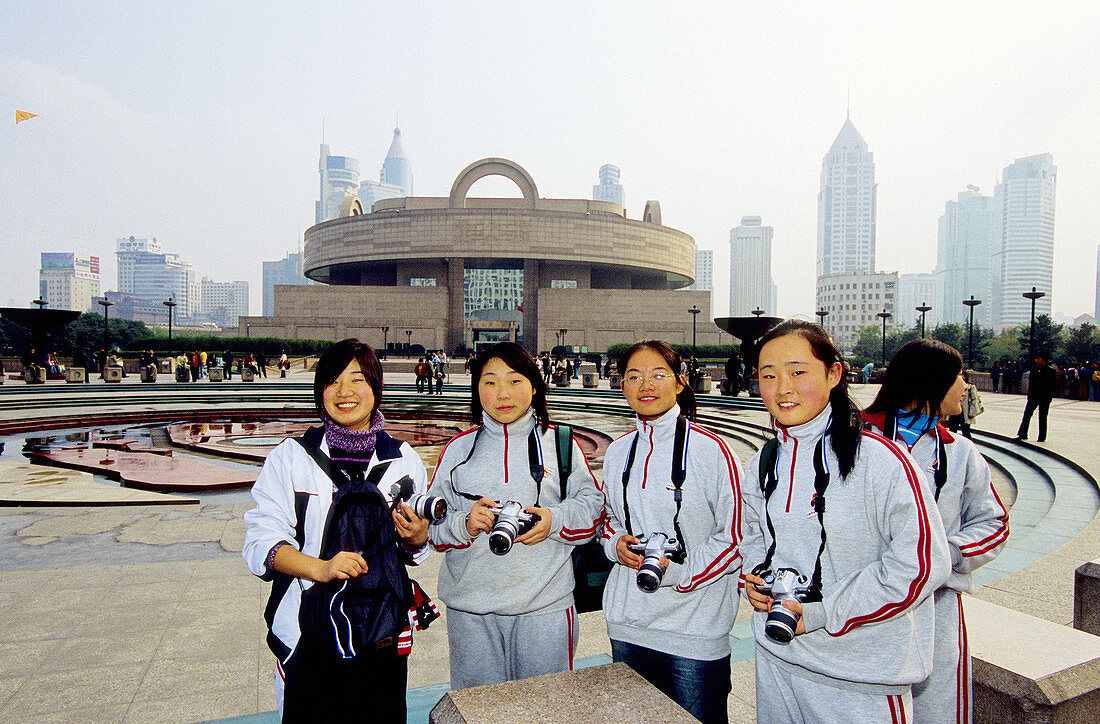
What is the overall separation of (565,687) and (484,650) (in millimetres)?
823

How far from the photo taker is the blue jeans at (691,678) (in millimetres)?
2334

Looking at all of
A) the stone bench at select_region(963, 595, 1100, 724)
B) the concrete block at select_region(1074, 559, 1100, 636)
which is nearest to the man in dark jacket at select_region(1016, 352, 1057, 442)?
the concrete block at select_region(1074, 559, 1100, 636)

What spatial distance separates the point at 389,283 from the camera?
6694cm

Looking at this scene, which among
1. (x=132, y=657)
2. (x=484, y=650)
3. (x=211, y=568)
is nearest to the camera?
(x=484, y=650)

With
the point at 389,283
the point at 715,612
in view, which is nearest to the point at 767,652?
the point at 715,612

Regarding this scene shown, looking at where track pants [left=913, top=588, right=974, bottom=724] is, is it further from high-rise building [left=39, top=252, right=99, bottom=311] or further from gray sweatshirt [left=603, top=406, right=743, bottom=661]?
high-rise building [left=39, top=252, right=99, bottom=311]

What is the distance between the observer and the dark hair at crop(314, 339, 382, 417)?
7.87 feet

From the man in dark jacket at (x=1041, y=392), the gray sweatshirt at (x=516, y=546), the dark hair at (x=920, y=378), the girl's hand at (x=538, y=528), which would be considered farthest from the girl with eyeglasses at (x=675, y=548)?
the man in dark jacket at (x=1041, y=392)

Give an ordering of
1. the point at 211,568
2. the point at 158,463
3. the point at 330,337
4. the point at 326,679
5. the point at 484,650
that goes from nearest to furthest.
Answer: the point at 326,679
the point at 484,650
the point at 211,568
the point at 158,463
the point at 330,337

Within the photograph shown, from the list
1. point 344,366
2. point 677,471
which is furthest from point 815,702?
point 344,366

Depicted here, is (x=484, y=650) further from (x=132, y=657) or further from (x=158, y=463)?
(x=158, y=463)

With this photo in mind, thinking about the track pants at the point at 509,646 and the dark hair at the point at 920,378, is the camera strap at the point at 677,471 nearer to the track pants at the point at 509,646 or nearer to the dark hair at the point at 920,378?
the track pants at the point at 509,646

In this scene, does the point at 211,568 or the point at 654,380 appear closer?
the point at 654,380

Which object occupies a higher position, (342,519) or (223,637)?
(342,519)
